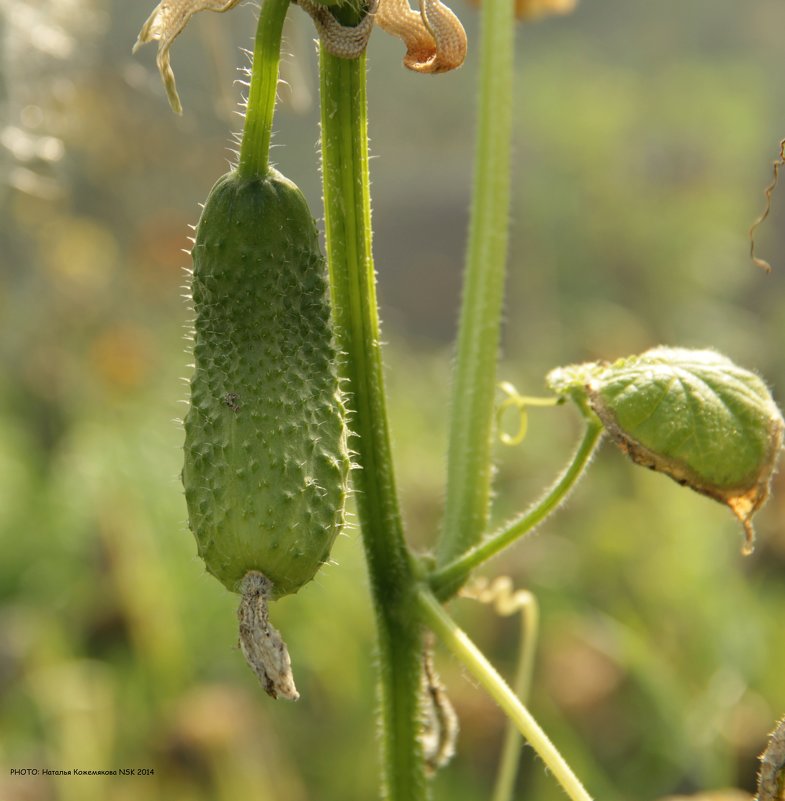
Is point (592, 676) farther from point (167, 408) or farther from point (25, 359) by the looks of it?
point (25, 359)

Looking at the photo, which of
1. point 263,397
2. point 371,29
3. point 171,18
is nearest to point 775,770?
point 263,397

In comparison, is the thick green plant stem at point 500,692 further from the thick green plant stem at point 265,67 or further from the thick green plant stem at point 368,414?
the thick green plant stem at point 265,67

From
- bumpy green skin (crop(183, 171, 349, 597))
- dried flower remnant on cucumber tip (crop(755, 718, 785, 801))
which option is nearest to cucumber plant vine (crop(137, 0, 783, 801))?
bumpy green skin (crop(183, 171, 349, 597))

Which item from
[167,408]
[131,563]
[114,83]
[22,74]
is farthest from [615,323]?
[22,74]

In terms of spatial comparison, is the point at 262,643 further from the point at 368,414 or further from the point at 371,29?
the point at 371,29

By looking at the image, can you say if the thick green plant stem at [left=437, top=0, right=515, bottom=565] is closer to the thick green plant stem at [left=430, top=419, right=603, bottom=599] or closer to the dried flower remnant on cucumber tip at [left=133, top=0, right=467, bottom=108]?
the thick green plant stem at [left=430, top=419, right=603, bottom=599]

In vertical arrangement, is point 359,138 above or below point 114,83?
below

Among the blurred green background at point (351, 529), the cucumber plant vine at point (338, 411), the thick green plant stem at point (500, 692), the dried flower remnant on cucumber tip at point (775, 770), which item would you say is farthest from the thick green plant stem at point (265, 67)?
the dried flower remnant on cucumber tip at point (775, 770)
